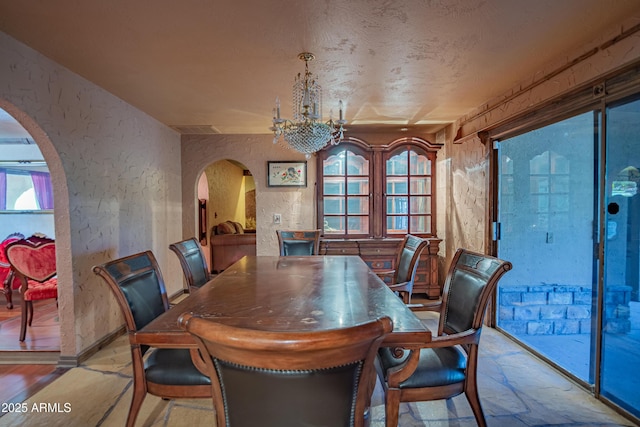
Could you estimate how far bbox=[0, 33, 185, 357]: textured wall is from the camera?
7.07 feet

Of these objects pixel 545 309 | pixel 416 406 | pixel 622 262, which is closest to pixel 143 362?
pixel 416 406

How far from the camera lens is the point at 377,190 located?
429cm

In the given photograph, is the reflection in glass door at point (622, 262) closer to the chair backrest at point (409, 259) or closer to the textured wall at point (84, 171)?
the chair backrest at point (409, 259)

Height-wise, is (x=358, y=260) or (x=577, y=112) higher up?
(x=577, y=112)

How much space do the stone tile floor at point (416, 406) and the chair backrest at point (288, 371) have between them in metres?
1.24

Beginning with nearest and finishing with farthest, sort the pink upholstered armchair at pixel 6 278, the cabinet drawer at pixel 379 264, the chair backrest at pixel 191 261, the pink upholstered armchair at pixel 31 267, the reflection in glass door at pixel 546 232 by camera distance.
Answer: the chair backrest at pixel 191 261, the pink upholstered armchair at pixel 31 267, the reflection in glass door at pixel 546 232, the pink upholstered armchair at pixel 6 278, the cabinet drawer at pixel 379 264

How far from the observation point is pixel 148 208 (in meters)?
3.68

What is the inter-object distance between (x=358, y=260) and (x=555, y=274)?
237 cm

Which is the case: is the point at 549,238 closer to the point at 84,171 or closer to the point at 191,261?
the point at 191,261

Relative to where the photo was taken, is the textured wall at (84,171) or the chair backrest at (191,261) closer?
the textured wall at (84,171)

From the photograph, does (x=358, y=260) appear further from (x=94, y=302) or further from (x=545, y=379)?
(x=94, y=302)

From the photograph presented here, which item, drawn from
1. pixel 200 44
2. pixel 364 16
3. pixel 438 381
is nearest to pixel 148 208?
pixel 200 44

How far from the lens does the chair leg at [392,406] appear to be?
1.38 m

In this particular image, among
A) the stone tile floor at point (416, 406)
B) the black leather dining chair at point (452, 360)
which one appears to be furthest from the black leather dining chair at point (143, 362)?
the black leather dining chair at point (452, 360)
